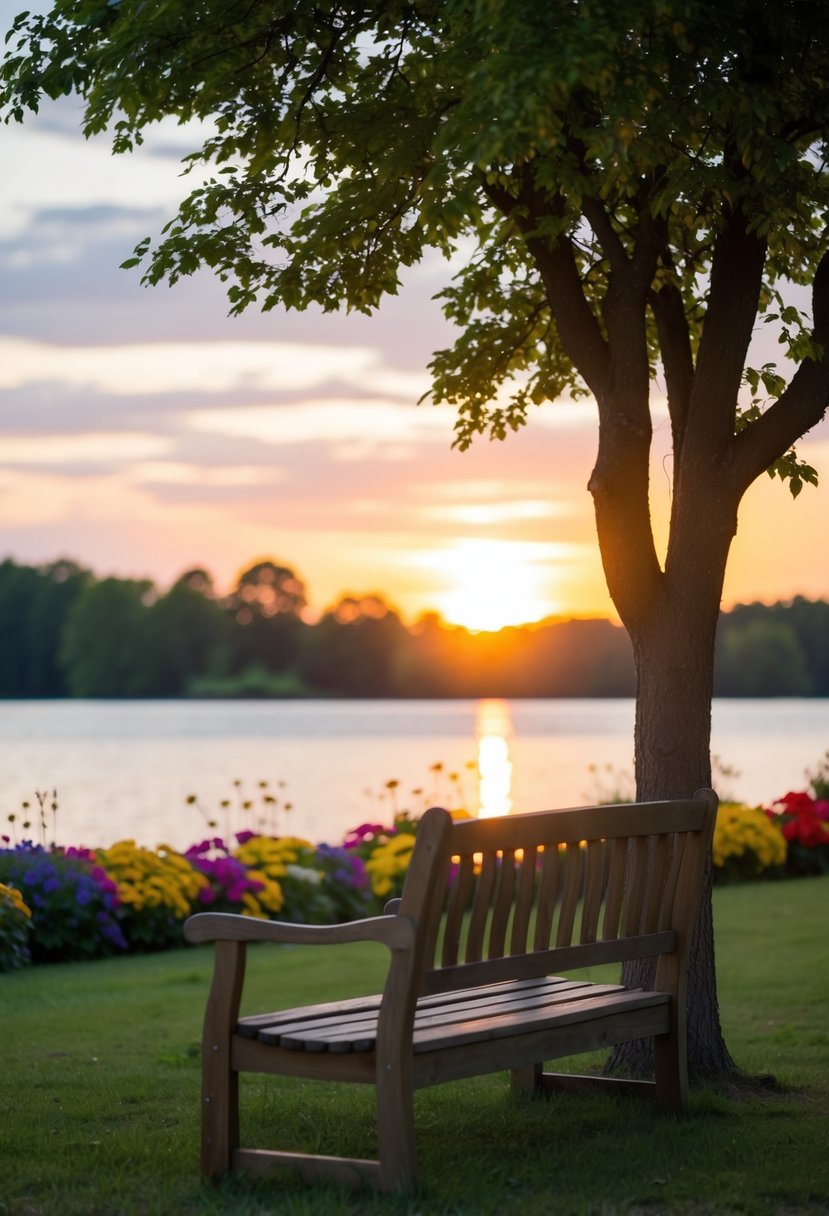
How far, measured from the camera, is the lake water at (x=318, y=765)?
2555 centimetres

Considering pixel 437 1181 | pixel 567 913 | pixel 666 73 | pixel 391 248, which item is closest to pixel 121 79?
pixel 391 248

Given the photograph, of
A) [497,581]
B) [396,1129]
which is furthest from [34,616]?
[396,1129]

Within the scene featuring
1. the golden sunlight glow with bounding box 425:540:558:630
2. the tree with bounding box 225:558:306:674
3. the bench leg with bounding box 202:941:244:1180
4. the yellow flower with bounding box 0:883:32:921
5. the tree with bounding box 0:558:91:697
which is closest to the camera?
the bench leg with bounding box 202:941:244:1180

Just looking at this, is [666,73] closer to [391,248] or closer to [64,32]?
[391,248]

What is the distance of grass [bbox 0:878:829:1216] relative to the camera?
4242mm

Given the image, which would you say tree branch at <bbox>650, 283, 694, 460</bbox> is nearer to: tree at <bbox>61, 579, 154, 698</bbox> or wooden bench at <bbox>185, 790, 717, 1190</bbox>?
wooden bench at <bbox>185, 790, 717, 1190</bbox>

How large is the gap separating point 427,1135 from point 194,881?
6570mm

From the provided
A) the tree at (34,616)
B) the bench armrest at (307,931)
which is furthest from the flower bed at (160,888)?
the tree at (34,616)

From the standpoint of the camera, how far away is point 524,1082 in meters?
5.64

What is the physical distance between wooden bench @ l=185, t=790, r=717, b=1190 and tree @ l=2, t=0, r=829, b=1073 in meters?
0.81

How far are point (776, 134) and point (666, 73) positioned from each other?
0.69m

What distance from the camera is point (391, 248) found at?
23.0 ft

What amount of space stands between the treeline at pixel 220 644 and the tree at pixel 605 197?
60759 millimetres

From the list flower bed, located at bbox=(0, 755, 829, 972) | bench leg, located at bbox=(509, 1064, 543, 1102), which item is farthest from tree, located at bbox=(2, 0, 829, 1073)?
flower bed, located at bbox=(0, 755, 829, 972)
